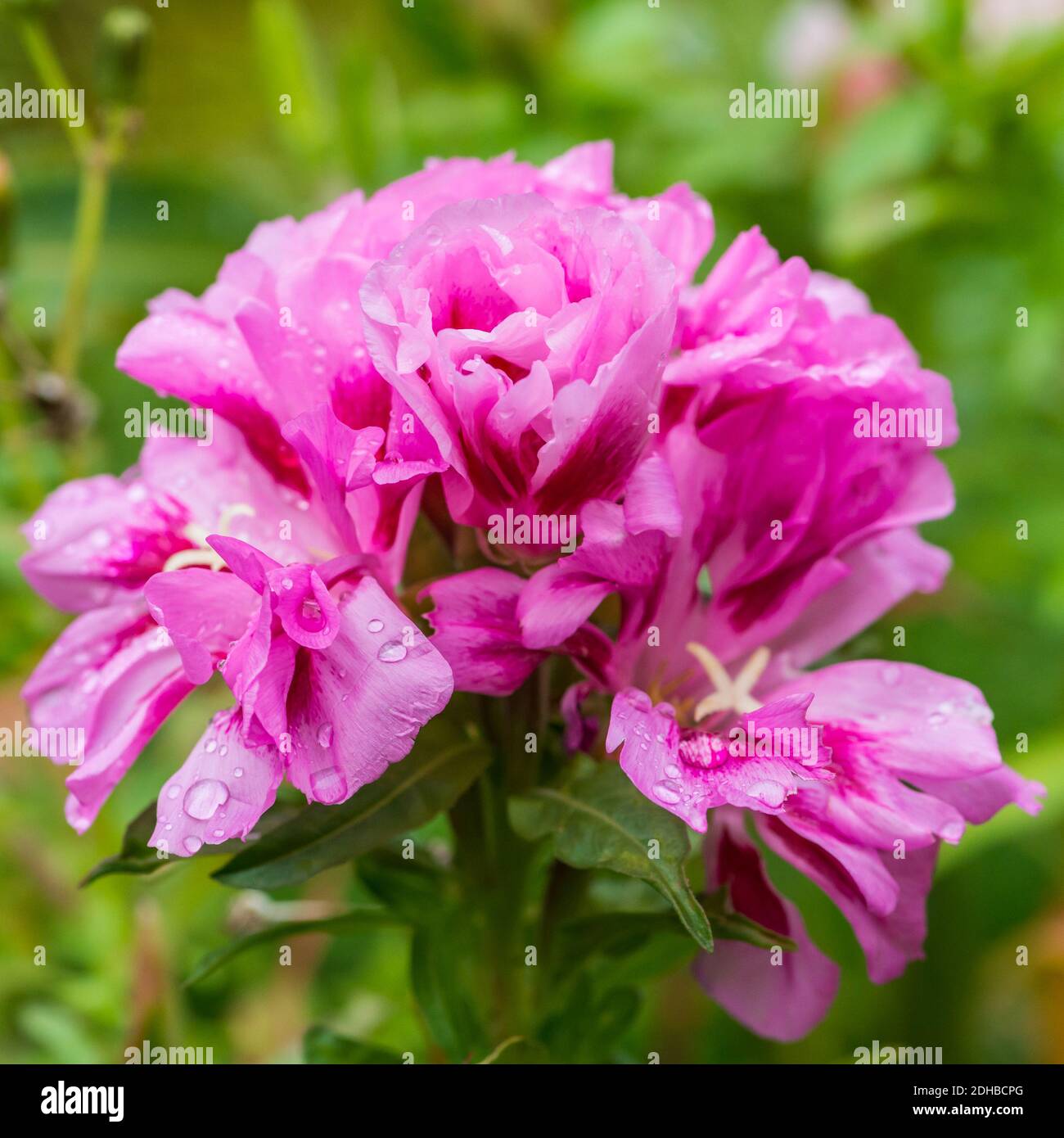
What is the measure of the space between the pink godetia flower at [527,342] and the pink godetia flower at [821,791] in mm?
84

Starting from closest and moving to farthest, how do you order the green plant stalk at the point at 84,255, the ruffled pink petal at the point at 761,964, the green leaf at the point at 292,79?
the ruffled pink petal at the point at 761,964 < the green plant stalk at the point at 84,255 < the green leaf at the point at 292,79

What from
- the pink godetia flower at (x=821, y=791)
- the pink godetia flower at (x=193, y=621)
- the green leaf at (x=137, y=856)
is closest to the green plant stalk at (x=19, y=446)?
the pink godetia flower at (x=193, y=621)

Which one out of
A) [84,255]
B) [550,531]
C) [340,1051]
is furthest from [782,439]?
[84,255]

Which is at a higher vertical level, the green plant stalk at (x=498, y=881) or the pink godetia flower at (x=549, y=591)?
the pink godetia flower at (x=549, y=591)

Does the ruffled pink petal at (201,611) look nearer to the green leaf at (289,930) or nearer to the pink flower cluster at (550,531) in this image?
the pink flower cluster at (550,531)

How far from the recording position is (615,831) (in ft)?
1.34

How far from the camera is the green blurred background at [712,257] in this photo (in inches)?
31.4

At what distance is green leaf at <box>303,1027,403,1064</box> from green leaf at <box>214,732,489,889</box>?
136mm

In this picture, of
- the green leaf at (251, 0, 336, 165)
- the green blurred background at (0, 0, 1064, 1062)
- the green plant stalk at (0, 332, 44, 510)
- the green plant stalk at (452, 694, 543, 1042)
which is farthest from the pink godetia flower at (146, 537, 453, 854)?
the green leaf at (251, 0, 336, 165)

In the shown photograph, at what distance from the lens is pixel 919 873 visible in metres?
0.44

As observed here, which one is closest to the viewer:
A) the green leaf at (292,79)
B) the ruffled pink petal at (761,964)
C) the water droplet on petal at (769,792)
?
the water droplet on petal at (769,792)

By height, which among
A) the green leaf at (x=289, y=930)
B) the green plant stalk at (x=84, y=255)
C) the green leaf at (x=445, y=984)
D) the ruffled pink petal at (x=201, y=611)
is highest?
the green plant stalk at (x=84, y=255)
